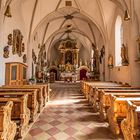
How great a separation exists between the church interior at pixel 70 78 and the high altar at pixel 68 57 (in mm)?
146

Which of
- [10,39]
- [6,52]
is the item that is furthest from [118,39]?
[6,52]

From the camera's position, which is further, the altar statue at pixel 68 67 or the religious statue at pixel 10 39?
the altar statue at pixel 68 67

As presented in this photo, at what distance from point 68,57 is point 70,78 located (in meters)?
3.75

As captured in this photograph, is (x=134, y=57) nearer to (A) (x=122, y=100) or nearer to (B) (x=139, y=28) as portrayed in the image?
(B) (x=139, y=28)

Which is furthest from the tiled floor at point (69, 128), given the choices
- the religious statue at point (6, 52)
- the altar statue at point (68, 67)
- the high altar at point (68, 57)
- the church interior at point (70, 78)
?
the altar statue at point (68, 67)

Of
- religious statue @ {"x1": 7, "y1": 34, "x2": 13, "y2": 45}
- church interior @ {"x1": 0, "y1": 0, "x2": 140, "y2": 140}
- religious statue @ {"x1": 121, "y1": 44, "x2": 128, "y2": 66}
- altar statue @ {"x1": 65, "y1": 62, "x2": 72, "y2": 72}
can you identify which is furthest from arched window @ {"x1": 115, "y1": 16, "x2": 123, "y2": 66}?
altar statue @ {"x1": 65, "y1": 62, "x2": 72, "y2": 72}

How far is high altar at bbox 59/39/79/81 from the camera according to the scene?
26.8 m

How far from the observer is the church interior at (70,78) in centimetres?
410

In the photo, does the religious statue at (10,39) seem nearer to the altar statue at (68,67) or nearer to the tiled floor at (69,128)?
the tiled floor at (69,128)

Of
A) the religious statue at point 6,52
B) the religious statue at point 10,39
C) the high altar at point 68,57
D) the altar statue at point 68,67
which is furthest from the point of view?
the altar statue at point 68,67

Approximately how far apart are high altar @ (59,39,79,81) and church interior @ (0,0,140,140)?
0.48 ft

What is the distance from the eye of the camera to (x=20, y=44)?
39.8 feet

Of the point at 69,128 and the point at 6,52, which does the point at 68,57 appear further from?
the point at 69,128

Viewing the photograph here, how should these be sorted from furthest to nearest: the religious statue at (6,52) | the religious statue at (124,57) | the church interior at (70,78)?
the religious statue at (124,57)
the religious statue at (6,52)
the church interior at (70,78)
